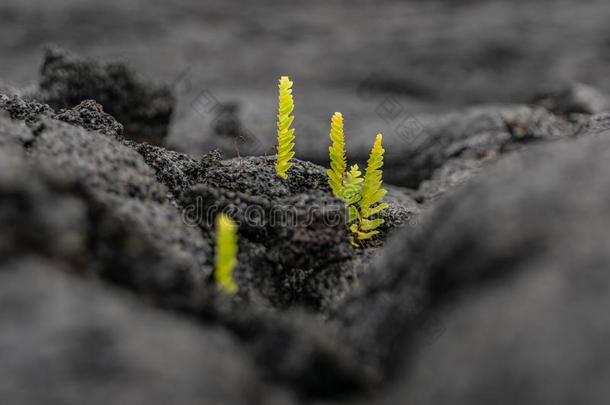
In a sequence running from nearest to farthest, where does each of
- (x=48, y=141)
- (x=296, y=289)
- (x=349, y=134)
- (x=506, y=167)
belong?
(x=506, y=167), (x=48, y=141), (x=296, y=289), (x=349, y=134)

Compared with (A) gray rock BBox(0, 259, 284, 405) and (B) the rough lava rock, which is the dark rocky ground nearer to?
(A) gray rock BBox(0, 259, 284, 405)

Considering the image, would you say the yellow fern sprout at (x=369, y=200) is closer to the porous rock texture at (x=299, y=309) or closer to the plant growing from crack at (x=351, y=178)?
the plant growing from crack at (x=351, y=178)

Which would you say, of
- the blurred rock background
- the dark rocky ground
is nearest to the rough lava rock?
Result: the blurred rock background

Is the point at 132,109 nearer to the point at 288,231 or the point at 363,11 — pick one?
the point at 288,231

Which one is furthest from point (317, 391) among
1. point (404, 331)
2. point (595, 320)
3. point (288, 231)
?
point (288, 231)

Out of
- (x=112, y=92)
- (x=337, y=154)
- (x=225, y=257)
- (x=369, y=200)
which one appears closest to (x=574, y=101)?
(x=369, y=200)
